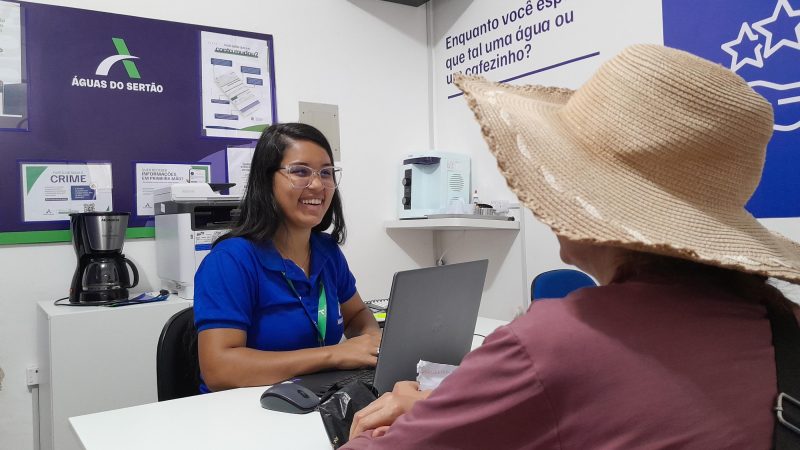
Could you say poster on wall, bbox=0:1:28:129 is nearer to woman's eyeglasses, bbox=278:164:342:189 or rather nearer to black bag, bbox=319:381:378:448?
woman's eyeglasses, bbox=278:164:342:189

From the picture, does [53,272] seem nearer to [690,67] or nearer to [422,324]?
[422,324]

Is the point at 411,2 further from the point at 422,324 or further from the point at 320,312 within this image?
the point at 422,324

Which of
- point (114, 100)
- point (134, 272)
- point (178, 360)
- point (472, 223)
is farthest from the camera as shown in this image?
point (472, 223)

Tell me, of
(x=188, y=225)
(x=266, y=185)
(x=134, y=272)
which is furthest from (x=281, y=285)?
(x=134, y=272)

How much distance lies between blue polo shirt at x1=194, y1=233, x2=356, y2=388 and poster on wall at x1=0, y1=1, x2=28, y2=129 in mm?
1548

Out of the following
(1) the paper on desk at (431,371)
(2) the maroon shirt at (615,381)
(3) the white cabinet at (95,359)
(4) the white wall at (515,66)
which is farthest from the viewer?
(4) the white wall at (515,66)

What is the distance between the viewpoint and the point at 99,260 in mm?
2518

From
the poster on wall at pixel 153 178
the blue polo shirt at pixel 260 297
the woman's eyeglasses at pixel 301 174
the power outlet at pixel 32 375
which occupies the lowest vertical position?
the power outlet at pixel 32 375

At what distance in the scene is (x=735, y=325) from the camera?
67 centimetres

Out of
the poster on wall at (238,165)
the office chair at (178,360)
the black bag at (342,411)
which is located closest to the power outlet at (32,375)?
the poster on wall at (238,165)

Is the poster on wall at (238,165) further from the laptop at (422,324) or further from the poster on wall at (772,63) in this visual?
the poster on wall at (772,63)

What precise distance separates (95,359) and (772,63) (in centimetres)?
288

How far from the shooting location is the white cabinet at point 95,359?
2.23 m

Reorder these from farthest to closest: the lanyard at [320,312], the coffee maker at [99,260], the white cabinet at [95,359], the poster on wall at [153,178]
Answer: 1. the poster on wall at [153,178]
2. the coffee maker at [99,260]
3. the white cabinet at [95,359]
4. the lanyard at [320,312]
